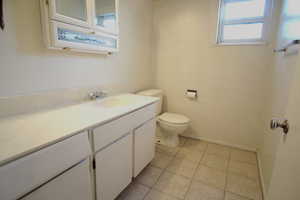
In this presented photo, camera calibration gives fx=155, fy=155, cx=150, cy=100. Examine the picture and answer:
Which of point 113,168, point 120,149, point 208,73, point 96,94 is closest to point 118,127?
point 120,149

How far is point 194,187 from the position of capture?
1.57 meters

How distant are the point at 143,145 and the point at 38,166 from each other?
99cm

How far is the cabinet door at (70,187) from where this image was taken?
0.73 meters

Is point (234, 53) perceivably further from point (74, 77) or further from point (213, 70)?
point (74, 77)

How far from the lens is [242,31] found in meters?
2.13

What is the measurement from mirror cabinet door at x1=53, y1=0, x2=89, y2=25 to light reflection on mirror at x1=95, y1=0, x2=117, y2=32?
0.41 ft

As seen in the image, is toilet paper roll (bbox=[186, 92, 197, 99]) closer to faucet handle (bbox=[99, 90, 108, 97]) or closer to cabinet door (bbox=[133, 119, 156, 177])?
cabinet door (bbox=[133, 119, 156, 177])

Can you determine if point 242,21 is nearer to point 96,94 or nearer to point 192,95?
point 192,95

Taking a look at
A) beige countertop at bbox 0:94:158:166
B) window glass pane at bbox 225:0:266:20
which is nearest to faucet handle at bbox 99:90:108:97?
beige countertop at bbox 0:94:158:166

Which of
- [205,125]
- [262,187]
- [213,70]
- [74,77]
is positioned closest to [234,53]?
[213,70]

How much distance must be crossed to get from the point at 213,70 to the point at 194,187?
1572 mm

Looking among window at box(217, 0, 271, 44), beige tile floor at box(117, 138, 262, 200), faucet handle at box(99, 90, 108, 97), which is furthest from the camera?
window at box(217, 0, 271, 44)

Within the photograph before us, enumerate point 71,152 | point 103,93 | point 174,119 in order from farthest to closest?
point 174,119 < point 103,93 < point 71,152

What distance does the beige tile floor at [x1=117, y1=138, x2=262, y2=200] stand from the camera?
1.48 m
